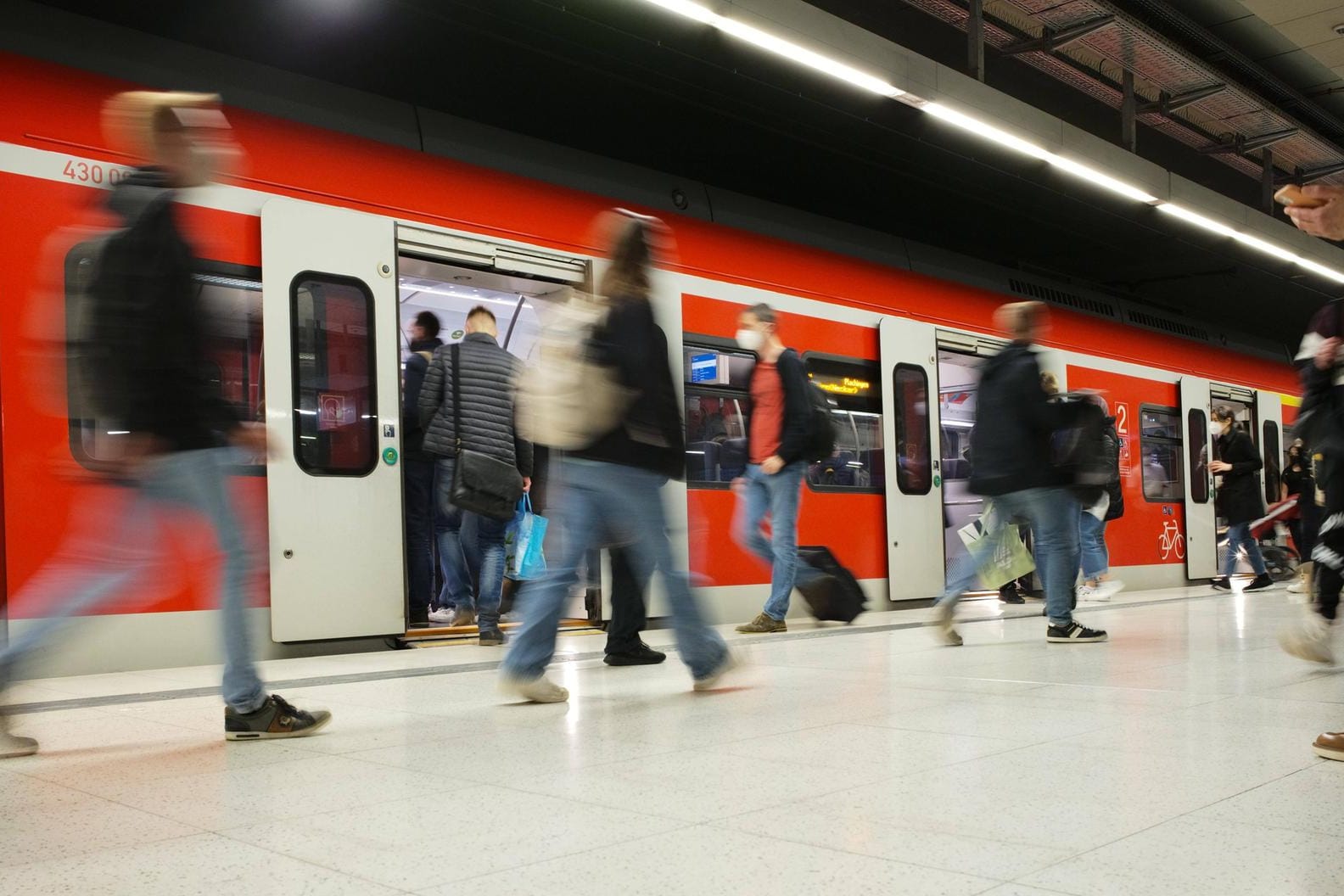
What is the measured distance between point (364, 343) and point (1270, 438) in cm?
1265

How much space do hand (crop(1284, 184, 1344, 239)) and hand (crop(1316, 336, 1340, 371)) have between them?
0.77 metres

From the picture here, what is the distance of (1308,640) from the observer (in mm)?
4301

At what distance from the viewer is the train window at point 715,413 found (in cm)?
724

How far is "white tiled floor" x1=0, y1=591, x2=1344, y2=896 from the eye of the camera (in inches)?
75.3

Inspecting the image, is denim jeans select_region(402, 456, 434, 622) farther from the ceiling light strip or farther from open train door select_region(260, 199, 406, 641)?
the ceiling light strip

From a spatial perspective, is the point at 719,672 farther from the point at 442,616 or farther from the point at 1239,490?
the point at 1239,490

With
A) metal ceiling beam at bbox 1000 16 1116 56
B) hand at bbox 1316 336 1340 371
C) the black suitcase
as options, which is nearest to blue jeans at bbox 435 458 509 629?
the black suitcase

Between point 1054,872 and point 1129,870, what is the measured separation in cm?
12

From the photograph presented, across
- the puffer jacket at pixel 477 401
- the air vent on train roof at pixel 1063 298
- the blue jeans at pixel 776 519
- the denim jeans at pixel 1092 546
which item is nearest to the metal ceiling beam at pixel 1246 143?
the air vent on train roof at pixel 1063 298

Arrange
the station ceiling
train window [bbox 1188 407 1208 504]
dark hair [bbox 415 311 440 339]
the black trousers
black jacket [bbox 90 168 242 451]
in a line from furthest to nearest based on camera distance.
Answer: train window [bbox 1188 407 1208 504], the station ceiling, dark hair [bbox 415 311 440 339], the black trousers, black jacket [bbox 90 168 242 451]

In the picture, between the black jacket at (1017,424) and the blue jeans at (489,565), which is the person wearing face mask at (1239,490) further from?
the blue jeans at (489,565)

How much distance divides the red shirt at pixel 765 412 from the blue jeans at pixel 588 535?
2.51 m

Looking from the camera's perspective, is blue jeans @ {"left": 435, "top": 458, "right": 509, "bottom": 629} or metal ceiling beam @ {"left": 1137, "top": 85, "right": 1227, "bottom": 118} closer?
blue jeans @ {"left": 435, "top": 458, "right": 509, "bottom": 629}

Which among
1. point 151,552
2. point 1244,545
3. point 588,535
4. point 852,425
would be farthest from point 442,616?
point 1244,545
